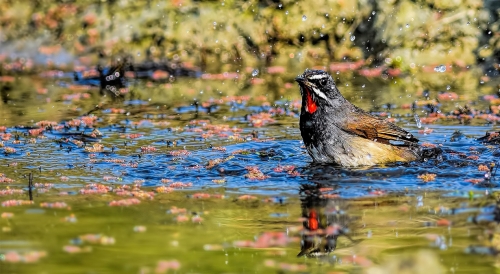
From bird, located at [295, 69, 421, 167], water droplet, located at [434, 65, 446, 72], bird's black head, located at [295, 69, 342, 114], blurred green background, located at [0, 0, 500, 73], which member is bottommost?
bird, located at [295, 69, 421, 167]

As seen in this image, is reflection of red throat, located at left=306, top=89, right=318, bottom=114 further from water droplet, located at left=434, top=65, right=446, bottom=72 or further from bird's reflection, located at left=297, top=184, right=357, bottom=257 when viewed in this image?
water droplet, located at left=434, top=65, right=446, bottom=72

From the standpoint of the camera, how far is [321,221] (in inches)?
336

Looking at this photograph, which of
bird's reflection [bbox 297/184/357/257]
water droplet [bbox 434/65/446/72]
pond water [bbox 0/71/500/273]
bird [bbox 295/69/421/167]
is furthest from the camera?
water droplet [bbox 434/65/446/72]

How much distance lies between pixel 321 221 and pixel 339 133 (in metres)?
2.86

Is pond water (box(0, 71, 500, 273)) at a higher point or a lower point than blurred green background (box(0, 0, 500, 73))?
lower

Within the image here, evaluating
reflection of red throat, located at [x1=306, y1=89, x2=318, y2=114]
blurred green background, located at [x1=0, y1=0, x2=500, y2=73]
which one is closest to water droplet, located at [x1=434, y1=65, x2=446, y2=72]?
blurred green background, located at [x1=0, y1=0, x2=500, y2=73]

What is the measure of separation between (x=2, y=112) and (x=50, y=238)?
7.77m

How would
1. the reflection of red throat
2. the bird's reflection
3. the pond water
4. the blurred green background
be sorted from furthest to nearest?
the blurred green background
the reflection of red throat
the bird's reflection
the pond water

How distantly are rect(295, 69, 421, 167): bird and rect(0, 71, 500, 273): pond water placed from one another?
0.94 ft

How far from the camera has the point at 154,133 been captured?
13.6 m

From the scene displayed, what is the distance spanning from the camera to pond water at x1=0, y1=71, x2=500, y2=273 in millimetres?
7461

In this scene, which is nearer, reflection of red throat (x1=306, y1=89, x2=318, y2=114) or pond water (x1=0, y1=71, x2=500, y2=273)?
pond water (x1=0, y1=71, x2=500, y2=273)

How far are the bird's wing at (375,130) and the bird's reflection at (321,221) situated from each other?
1528mm

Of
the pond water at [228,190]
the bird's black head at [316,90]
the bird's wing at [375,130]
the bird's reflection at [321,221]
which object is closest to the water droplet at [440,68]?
the pond water at [228,190]
